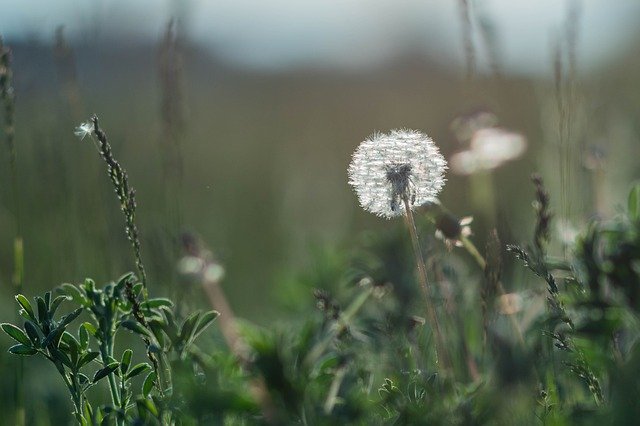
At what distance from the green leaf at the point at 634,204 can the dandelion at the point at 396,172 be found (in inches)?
15.0

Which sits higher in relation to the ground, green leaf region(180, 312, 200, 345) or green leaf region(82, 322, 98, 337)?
green leaf region(82, 322, 98, 337)

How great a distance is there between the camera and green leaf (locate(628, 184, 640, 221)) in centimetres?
156

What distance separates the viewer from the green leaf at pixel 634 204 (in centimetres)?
156

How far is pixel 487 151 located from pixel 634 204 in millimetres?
1435

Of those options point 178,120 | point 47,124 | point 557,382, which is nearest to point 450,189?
point 47,124

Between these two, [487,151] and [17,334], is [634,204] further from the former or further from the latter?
[487,151]

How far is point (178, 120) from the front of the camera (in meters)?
2.88

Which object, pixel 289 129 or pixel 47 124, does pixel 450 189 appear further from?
pixel 289 129

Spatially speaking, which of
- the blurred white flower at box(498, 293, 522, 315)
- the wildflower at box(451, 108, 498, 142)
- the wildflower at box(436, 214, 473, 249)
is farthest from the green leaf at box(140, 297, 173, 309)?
the wildflower at box(451, 108, 498, 142)

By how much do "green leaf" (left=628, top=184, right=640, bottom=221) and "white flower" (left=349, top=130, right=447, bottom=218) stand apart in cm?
38

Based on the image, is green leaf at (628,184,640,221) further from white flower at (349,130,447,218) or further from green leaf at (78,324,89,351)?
green leaf at (78,324,89,351)

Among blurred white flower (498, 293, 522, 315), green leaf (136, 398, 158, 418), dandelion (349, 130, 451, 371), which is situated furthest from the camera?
blurred white flower (498, 293, 522, 315)

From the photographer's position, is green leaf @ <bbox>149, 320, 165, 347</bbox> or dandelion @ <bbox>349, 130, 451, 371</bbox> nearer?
green leaf @ <bbox>149, 320, 165, 347</bbox>

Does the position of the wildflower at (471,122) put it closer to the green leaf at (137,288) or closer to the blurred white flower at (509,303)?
the blurred white flower at (509,303)
